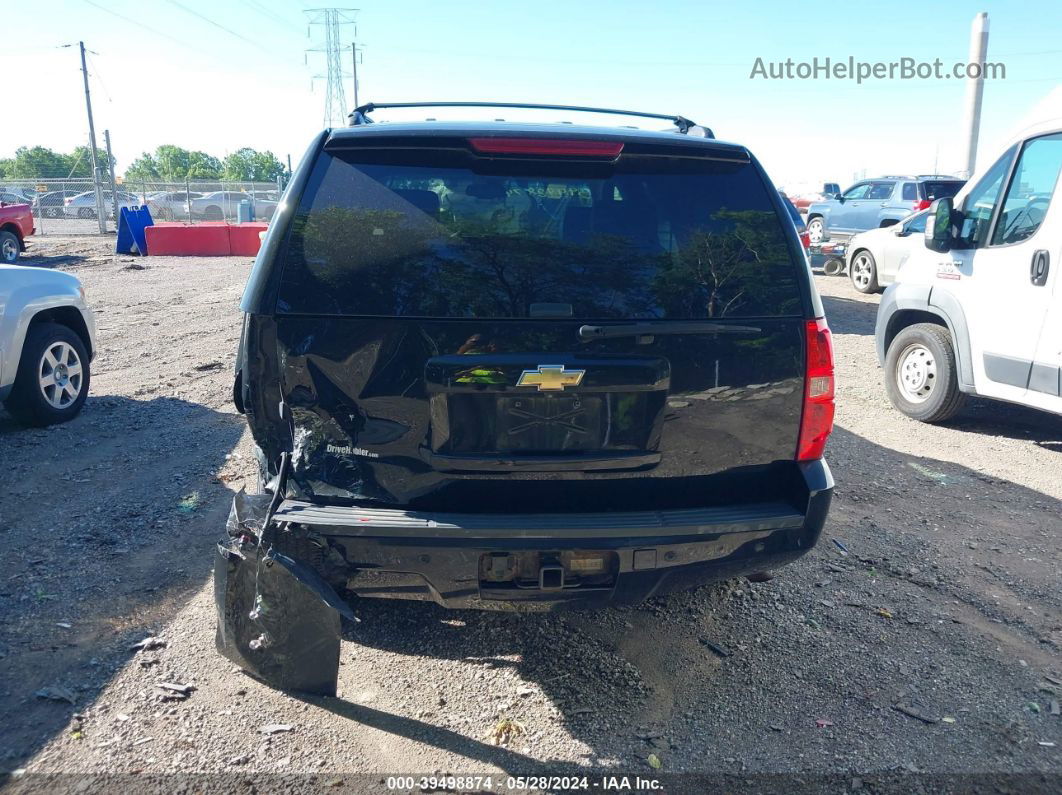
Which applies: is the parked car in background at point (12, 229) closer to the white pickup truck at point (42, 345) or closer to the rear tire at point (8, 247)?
the rear tire at point (8, 247)

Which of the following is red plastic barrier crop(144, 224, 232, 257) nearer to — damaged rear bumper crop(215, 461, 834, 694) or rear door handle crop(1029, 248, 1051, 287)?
rear door handle crop(1029, 248, 1051, 287)

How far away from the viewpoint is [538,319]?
2836 mm

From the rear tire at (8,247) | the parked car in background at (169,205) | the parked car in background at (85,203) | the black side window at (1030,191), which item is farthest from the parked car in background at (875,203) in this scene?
the parked car in background at (85,203)

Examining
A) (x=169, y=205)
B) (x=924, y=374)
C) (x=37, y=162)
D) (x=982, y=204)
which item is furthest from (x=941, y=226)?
(x=37, y=162)

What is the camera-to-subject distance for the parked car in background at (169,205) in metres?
39.0

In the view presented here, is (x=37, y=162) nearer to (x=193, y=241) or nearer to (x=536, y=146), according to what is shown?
(x=193, y=241)

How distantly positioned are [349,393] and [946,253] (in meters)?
5.74

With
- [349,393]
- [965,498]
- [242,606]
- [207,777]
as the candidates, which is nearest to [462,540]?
[349,393]

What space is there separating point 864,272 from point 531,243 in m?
13.7

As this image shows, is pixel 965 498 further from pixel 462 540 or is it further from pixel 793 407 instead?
pixel 462 540

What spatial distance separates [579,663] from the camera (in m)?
3.53

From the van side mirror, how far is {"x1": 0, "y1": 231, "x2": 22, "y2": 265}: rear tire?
19.9 metres

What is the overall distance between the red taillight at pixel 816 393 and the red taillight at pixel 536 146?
1.02 meters

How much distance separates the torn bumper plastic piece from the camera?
280 cm
